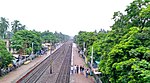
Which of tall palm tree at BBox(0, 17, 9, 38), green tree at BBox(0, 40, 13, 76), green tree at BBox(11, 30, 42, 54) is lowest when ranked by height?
green tree at BBox(0, 40, 13, 76)

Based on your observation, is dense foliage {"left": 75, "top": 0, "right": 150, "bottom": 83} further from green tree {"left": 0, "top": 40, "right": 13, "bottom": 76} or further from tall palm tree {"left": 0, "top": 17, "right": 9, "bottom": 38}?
tall palm tree {"left": 0, "top": 17, "right": 9, "bottom": 38}

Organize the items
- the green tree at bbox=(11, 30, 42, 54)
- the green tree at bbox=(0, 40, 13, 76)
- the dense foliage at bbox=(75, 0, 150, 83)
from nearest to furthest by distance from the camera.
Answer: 1. the dense foliage at bbox=(75, 0, 150, 83)
2. the green tree at bbox=(0, 40, 13, 76)
3. the green tree at bbox=(11, 30, 42, 54)

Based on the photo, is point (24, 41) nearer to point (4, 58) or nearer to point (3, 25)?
point (4, 58)

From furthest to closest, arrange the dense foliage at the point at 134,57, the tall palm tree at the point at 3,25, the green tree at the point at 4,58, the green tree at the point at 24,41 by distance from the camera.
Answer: the tall palm tree at the point at 3,25 → the green tree at the point at 24,41 → the green tree at the point at 4,58 → the dense foliage at the point at 134,57

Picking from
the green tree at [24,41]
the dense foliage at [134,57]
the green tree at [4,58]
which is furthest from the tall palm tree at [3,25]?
the dense foliage at [134,57]

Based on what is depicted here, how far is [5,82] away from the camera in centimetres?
3038

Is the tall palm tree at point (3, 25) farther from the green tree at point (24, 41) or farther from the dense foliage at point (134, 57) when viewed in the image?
the dense foliage at point (134, 57)

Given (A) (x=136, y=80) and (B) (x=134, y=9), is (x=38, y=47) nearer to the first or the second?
(B) (x=134, y=9)

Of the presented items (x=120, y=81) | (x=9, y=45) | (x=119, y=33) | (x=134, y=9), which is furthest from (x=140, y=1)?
(x=9, y=45)

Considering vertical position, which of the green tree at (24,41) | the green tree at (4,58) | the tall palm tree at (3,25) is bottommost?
the green tree at (4,58)

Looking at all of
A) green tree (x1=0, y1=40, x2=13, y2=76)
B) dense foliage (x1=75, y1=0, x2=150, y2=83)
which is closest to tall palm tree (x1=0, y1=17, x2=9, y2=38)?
green tree (x1=0, y1=40, x2=13, y2=76)

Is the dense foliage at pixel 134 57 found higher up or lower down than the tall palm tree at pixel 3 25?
lower down

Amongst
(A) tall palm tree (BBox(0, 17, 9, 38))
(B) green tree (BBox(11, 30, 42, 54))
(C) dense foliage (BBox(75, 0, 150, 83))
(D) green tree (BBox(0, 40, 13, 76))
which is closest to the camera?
(C) dense foliage (BBox(75, 0, 150, 83))

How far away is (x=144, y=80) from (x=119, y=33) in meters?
10.9
